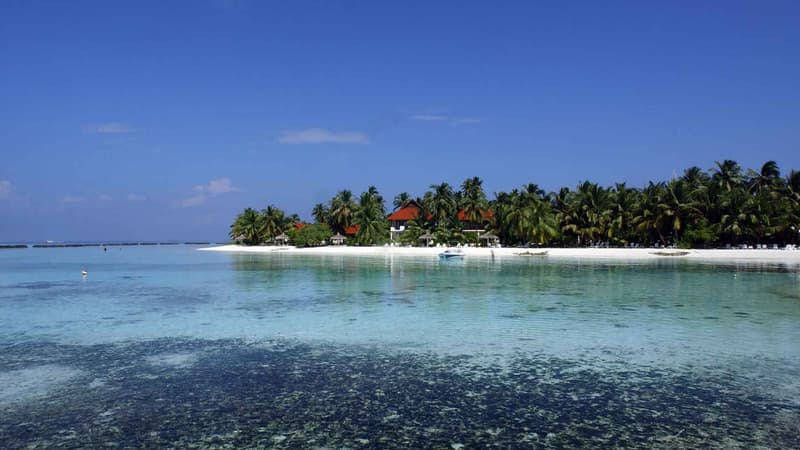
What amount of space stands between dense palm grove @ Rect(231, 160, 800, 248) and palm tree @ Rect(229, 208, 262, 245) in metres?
17.1

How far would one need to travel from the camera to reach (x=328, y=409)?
9359mm

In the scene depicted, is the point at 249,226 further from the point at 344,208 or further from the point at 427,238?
the point at 427,238

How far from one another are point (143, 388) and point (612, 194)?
70.5m

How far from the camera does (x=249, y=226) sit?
105812 millimetres

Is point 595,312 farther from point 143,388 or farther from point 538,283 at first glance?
point 143,388

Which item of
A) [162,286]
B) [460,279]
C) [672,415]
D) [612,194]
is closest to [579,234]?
[612,194]

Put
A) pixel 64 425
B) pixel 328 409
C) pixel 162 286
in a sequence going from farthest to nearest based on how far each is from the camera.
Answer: pixel 162 286 < pixel 328 409 < pixel 64 425

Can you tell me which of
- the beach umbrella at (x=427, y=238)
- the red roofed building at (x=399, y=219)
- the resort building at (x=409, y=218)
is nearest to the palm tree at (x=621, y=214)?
the resort building at (x=409, y=218)

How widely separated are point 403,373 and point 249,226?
322 ft

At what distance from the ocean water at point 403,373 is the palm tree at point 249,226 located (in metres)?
82.2

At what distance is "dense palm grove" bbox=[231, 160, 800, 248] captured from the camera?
62312 millimetres

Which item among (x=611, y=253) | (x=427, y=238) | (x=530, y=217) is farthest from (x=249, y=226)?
(x=611, y=253)

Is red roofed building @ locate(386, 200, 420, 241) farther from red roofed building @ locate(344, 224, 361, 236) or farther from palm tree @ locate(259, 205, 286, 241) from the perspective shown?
palm tree @ locate(259, 205, 286, 241)

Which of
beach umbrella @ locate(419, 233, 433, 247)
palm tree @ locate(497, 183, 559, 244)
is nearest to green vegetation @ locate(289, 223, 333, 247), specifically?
beach umbrella @ locate(419, 233, 433, 247)
